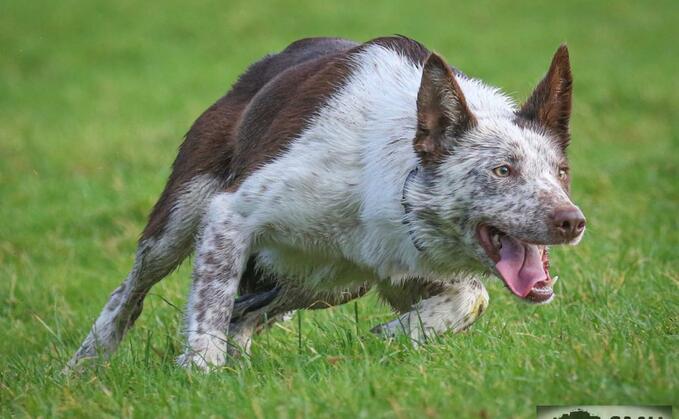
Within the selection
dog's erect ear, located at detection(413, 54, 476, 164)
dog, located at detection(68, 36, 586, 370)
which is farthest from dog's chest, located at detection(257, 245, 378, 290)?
dog's erect ear, located at detection(413, 54, 476, 164)

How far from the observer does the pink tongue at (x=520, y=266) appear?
4594 mm

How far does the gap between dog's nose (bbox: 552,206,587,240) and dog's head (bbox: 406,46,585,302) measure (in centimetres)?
4

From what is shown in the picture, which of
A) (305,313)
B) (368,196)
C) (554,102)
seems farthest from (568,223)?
(305,313)

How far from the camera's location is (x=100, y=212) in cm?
970

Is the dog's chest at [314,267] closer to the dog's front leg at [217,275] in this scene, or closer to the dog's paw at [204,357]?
the dog's front leg at [217,275]

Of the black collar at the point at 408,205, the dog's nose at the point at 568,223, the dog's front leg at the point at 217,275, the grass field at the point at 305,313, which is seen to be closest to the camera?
the grass field at the point at 305,313

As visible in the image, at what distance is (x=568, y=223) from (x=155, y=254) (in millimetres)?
2330

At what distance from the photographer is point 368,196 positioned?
5012 mm

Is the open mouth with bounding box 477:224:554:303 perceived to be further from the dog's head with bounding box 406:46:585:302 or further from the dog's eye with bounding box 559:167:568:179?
the dog's eye with bounding box 559:167:568:179

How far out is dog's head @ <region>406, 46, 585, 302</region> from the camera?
459 cm

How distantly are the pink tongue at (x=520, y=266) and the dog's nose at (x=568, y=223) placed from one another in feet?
0.85

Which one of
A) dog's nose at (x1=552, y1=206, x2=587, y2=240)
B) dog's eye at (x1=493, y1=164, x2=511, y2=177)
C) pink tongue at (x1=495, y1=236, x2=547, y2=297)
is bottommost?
pink tongue at (x1=495, y1=236, x2=547, y2=297)

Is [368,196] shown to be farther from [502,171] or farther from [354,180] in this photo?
[502,171]

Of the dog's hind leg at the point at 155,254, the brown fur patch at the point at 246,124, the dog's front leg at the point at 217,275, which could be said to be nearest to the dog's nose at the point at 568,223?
the brown fur patch at the point at 246,124
